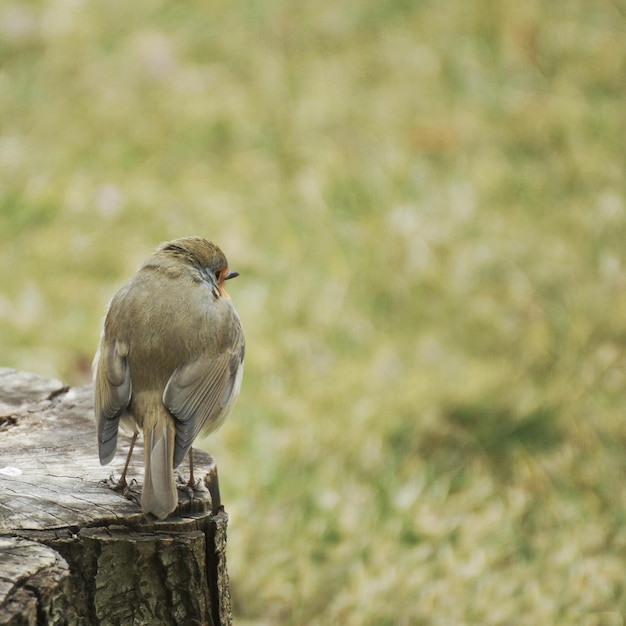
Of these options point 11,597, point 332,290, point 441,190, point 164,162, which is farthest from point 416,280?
point 11,597

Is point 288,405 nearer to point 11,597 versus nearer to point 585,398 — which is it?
point 585,398

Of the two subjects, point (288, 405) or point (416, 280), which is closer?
point (288, 405)

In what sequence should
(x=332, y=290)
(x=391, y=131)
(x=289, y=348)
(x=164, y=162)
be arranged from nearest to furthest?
(x=289, y=348), (x=332, y=290), (x=164, y=162), (x=391, y=131)

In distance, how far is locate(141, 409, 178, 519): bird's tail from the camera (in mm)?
2562

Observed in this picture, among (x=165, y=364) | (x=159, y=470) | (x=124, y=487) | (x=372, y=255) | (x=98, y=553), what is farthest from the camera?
(x=372, y=255)

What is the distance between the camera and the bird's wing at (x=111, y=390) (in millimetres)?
2793

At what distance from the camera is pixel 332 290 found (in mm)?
6176

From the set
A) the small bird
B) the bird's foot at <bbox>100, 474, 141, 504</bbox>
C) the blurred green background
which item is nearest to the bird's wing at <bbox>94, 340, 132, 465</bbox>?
the small bird

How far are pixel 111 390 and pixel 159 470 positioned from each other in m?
0.33

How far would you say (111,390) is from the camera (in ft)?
9.45

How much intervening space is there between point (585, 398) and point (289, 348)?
1.61m

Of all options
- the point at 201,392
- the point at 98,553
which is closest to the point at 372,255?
the point at 201,392

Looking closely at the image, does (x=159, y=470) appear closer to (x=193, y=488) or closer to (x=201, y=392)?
(x=193, y=488)

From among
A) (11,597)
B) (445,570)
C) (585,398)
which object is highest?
(585,398)
